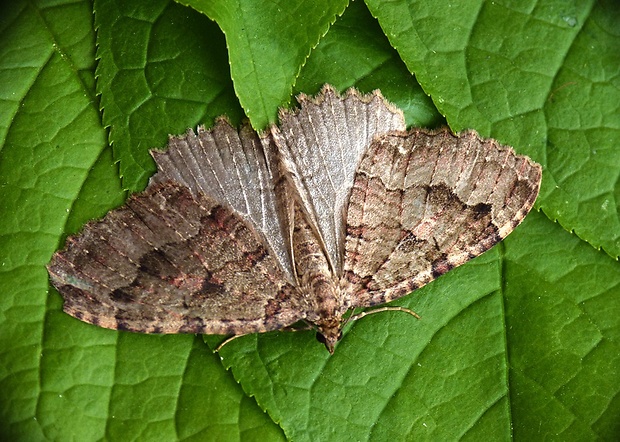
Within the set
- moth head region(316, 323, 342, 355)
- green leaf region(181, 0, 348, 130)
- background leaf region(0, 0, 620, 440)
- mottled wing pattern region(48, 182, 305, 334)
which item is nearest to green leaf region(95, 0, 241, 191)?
background leaf region(0, 0, 620, 440)

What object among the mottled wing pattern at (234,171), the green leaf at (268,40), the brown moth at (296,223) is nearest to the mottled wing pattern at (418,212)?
the brown moth at (296,223)

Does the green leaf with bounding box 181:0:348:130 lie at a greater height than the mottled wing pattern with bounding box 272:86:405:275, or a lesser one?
greater

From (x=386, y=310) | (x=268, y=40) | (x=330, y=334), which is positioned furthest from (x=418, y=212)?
(x=268, y=40)

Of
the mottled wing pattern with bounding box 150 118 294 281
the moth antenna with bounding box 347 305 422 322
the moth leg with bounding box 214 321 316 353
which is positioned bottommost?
the moth leg with bounding box 214 321 316 353

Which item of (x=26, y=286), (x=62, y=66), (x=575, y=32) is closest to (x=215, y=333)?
(x=26, y=286)

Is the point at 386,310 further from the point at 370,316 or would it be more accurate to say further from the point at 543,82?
the point at 543,82

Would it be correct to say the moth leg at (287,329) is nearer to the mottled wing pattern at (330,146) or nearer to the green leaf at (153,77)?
the mottled wing pattern at (330,146)

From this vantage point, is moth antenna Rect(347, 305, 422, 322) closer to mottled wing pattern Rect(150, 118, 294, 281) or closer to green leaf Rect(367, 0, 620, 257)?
mottled wing pattern Rect(150, 118, 294, 281)

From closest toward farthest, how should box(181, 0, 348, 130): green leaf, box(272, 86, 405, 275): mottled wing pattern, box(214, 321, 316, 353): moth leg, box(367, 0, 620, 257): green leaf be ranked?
box(181, 0, 348, 130): green leaf
box(367, 0, 620, 257): green leaf
box(272, 86, 405, 275): mottled wing pattern
box(214, 321, 316, 353): moth leg

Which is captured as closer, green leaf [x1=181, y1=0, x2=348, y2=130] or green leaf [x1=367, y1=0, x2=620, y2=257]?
green leaf [x1=181, y1=0, x2=348, y2=130]
